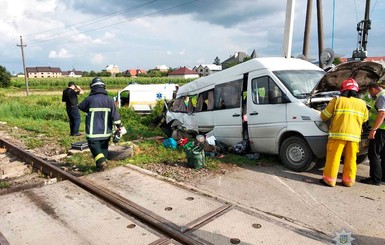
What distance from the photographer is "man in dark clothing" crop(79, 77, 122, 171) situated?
5676mm

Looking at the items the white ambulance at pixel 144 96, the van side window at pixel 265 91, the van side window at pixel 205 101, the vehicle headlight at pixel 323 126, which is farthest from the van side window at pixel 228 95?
the white ambulance at pixel 144 96

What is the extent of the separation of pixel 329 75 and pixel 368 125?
1230mm

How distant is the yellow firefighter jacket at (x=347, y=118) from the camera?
486cm

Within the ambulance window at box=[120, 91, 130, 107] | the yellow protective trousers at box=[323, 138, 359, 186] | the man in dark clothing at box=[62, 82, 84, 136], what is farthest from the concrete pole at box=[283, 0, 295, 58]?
the ambulance window at box=[120, 91, 130, 107]

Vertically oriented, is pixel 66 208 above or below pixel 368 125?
below

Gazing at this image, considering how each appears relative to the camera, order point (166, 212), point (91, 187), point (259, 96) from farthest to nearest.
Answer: point (259, 96) → point (91, 187) → point (166, 212)

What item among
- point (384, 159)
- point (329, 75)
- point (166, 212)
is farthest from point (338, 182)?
point (166, 212)

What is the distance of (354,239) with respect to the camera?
3439mm

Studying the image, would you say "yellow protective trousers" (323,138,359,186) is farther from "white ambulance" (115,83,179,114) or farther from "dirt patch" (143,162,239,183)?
"white ambulance" (115,83,179,114)

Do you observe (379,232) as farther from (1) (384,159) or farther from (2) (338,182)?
(1) (384,159)

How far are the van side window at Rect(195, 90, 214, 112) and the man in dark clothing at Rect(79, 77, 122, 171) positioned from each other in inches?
115

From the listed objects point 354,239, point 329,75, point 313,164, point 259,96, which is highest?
point 329,75

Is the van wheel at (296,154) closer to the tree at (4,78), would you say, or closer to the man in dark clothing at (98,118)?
the man in dark clothing at (98,118)

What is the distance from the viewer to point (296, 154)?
19.1ft
